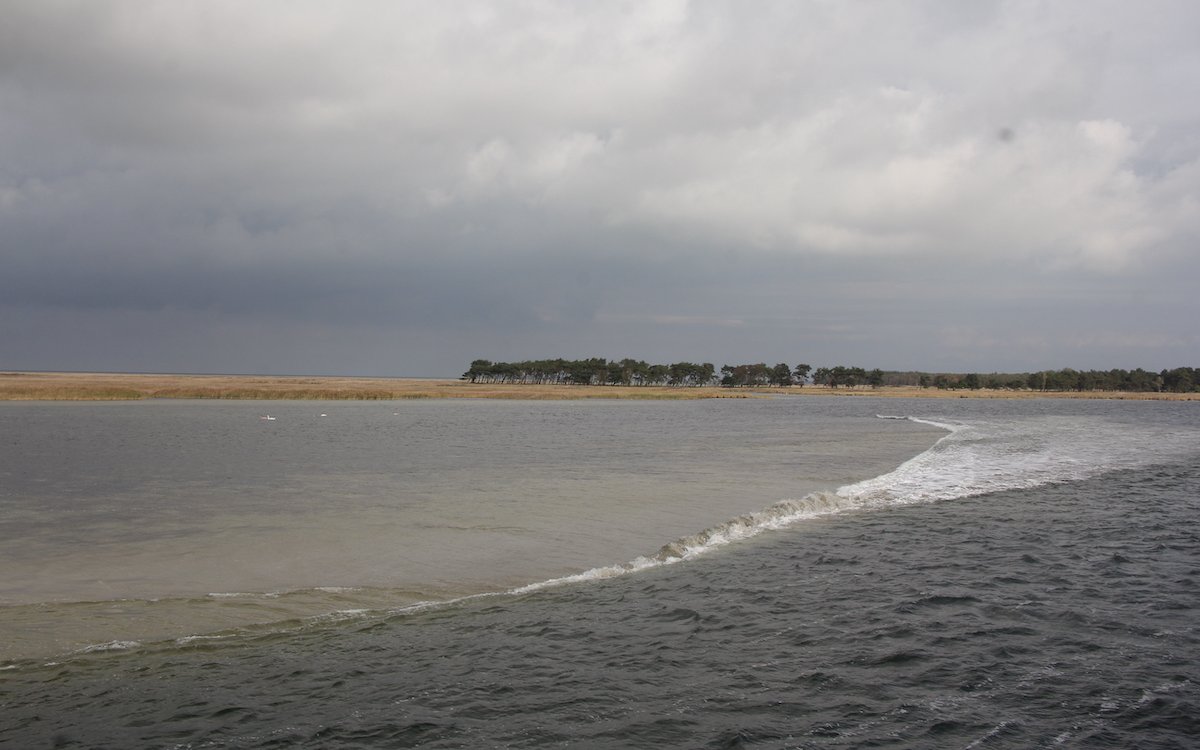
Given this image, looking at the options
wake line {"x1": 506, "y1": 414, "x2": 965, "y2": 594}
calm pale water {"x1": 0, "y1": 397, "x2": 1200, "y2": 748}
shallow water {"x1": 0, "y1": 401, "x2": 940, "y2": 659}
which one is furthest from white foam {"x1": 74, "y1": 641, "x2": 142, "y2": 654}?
wake line {"x1": 506, "y1": 414, "x2": 965, "y2": 594}

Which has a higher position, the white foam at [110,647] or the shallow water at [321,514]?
the white foam at [110,647]

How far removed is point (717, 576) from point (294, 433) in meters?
39.7

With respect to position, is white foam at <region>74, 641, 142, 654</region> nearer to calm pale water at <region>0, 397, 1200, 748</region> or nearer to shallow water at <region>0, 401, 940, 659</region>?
calm pale water at <region>0, 397, 1200, 748</region>

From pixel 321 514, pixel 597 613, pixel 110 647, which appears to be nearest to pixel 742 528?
pixel 597 613

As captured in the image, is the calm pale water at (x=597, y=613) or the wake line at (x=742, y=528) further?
the wake line at (x=742, y=528)

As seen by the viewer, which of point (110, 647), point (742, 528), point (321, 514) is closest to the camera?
point (110, 647)

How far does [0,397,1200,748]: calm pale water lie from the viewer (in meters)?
7.26

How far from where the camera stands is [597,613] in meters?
10.8

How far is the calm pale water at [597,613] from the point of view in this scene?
7.26 meters

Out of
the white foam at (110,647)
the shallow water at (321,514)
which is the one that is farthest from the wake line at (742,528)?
the white foam at (110,647)

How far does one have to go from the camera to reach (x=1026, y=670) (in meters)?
8.68

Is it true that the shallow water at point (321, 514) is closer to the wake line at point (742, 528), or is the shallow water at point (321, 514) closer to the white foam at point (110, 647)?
the white foam at point (110, 647)

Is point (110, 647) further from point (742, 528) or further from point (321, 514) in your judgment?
point (742, 528)

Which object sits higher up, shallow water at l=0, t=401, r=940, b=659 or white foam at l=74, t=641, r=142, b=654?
white foam at l=74, t=641, r=142, b=654
